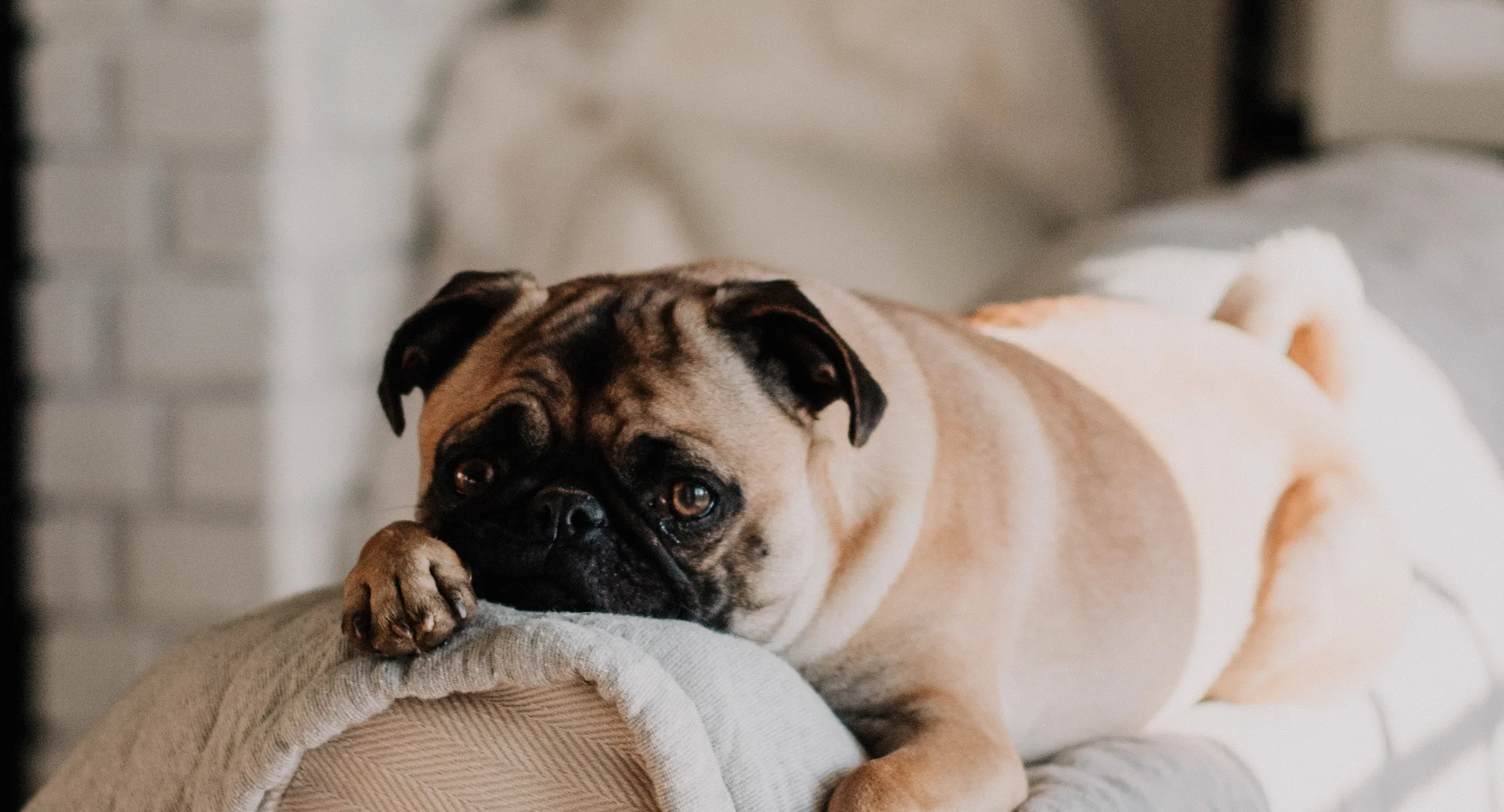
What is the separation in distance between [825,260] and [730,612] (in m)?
1.79

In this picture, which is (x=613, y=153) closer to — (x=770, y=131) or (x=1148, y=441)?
(x=770, y=131)

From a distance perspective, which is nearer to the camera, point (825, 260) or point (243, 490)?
point (243, 490)

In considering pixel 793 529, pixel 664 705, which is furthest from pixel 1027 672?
pixel 664 705

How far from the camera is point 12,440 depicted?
8.80 feet

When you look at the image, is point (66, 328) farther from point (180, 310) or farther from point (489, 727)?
point (489, 727)

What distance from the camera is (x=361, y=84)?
2.71m

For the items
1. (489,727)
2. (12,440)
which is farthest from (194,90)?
(489,727)

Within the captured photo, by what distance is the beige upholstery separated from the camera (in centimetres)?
94

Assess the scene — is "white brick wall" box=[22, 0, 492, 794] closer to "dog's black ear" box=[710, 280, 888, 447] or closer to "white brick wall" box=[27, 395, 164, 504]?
"white brick wall" box=[27, 395, 164, 504]

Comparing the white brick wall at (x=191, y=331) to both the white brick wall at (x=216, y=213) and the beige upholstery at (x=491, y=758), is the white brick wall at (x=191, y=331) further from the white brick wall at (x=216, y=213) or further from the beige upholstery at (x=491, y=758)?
the beige upholstery at (x=491, y=758)

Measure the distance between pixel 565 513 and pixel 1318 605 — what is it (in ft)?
2.98

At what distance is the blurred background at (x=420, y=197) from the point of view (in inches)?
99.5

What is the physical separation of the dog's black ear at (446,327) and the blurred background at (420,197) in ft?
3.34

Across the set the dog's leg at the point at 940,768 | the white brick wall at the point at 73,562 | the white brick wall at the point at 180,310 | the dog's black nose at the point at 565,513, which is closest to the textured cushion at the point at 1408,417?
the dog's leg at the point at 940,768
